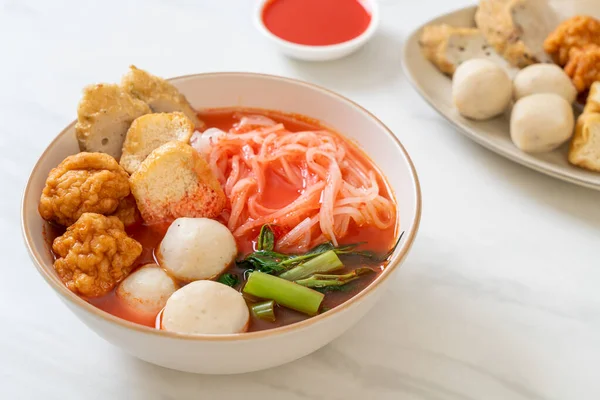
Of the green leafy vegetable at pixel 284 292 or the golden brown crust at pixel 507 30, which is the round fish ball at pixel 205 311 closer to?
the green leafy vegetable at pixel 284 292

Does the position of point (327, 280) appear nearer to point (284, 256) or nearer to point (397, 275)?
point (284, 256)

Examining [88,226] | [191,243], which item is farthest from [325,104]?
[88,226]

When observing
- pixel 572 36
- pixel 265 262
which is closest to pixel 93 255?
pixel 265 262

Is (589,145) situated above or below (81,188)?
below

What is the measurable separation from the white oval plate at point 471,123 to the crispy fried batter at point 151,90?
0.99m

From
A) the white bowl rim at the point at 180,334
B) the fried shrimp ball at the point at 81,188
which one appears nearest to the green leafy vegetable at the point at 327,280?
the white bowl rim at the point at 180,334

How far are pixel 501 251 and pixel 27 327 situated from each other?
1475 mm

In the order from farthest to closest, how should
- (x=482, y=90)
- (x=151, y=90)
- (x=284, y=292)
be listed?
(x=482, y=90)
(x=151, y=90)
(x=284, y=292)

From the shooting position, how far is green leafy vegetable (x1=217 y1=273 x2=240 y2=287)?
5.45ft

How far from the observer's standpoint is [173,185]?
1764mm

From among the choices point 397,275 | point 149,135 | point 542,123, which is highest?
point 149,135

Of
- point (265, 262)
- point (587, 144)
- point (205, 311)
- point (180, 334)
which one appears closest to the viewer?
point (180, 334)

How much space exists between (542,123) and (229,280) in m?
1.27

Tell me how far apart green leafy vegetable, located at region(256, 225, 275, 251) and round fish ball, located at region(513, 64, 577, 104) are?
122cm
